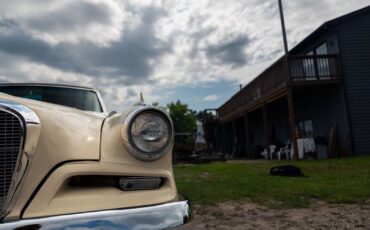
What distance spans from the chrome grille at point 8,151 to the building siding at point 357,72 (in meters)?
12.2

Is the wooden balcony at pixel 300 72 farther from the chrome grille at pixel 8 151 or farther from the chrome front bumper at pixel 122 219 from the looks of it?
the chrome grille at pixel 8 151

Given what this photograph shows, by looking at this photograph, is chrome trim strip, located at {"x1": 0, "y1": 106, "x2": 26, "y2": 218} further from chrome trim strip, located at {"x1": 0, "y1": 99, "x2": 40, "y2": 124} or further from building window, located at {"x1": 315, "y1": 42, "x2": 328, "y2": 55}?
building window, located at {"x1": 315, "y1": 42, "x2": 328, "y2": 55}

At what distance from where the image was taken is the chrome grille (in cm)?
148

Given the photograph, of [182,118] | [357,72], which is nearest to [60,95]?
[357,72]

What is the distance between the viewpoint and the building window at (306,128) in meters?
14.8

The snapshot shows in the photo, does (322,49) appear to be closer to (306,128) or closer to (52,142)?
(306,128)

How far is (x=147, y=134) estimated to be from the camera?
1803 millimetres

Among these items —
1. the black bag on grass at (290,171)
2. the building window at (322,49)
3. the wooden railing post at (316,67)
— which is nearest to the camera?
the black bag on grass at (290,171)

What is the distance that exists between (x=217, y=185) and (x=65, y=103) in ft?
11.4

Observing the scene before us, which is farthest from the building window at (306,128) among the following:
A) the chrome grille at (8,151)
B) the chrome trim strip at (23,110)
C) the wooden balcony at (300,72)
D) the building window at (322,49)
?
the chrome grille at (8,151)

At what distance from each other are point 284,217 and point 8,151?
2933 mm

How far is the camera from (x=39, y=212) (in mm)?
1457

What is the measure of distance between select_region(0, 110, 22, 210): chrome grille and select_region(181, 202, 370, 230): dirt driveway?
2145 millimetres

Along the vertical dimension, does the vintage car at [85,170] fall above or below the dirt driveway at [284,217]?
above
